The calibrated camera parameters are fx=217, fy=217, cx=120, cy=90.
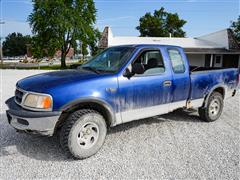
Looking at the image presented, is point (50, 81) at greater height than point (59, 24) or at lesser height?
lesser

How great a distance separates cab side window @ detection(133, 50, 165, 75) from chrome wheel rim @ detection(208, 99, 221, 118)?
200 cm

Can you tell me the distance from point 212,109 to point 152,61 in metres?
2.27

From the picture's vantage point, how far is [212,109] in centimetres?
569

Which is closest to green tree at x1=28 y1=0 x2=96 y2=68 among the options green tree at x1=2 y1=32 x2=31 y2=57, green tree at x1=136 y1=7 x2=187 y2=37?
green tree at x1=136 y1=7 x2=187 y2=37

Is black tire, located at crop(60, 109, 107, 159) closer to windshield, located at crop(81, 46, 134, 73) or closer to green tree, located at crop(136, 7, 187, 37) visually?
windshield, located at crop(81, 46, 134, 73)

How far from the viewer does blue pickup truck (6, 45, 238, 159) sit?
334 cm

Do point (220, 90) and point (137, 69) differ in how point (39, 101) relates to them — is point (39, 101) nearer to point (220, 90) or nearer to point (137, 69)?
point (137, 69)

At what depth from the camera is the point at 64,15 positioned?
35.0m

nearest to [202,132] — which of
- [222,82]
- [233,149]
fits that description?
[233,149]

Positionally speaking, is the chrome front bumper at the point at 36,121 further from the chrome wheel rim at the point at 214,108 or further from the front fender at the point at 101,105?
the chrome wheel rim at the point at 214,108

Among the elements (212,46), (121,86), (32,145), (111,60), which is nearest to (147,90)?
(121,86)

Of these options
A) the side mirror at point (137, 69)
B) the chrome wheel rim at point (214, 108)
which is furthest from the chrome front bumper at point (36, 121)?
the chrome wheel rim at point (214, 108)

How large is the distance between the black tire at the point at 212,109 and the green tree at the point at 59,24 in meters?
31.6

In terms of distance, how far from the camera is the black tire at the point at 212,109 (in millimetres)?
5521
